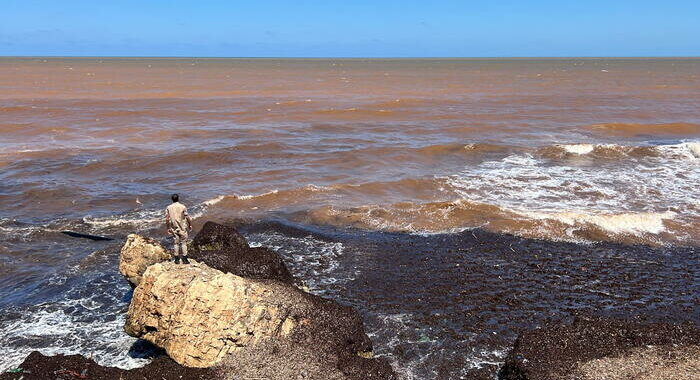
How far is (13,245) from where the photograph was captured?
15094mm

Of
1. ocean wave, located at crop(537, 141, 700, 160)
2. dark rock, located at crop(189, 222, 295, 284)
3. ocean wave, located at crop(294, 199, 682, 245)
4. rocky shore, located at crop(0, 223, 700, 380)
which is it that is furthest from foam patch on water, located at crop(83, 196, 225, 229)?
ocean wave, located at crop(537, 141, 700, 160)

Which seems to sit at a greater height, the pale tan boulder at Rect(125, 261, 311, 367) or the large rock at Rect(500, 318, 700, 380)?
the pale tan boulder at Rect(125, 261, 311, 367)

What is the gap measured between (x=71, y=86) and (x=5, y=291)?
5723 centimetres

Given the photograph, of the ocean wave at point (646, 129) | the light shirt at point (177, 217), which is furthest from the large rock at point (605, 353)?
the ocean wave at point (646, 129)

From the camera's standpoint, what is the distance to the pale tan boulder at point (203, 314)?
897 centimetres

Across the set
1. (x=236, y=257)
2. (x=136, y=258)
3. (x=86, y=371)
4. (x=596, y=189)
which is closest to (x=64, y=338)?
(x=136, y=258)

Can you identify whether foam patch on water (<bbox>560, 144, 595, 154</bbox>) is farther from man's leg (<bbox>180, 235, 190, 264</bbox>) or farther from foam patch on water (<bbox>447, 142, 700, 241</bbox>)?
man's leg (<bbox>180, 235, 190, 264</bbox>)

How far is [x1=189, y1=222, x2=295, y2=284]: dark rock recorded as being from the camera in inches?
461

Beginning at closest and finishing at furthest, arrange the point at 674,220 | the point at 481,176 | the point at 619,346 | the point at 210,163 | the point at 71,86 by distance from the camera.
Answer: the point at 619,346 < the point at 674,220 < the point at 481,176 < the point at 210,163 < the point at 71,86

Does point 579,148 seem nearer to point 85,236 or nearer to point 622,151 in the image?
point 622,151

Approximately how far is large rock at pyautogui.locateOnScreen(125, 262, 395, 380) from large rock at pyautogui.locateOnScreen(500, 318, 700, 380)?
235 cm

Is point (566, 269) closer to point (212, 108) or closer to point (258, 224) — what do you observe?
point (258, 224)

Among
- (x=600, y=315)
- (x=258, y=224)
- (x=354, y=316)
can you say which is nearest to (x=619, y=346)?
(x=600, y=315)

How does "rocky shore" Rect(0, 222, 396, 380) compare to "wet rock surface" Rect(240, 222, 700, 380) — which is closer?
"rocky shore" Rect(0, 222, 396, 380)
